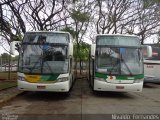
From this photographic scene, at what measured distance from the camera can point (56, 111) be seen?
13312mm

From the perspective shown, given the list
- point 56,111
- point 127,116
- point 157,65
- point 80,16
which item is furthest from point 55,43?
point 80,16

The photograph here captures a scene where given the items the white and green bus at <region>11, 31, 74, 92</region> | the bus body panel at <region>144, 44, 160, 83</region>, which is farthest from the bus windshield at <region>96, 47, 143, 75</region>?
the bus body panel at <region>144, 44, 160, 83</region>

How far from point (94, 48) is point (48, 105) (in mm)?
4756

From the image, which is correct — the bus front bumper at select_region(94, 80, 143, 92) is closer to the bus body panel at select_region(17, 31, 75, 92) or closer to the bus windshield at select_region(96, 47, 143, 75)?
the bus windshield at select_region(96, 47, 143, 75)

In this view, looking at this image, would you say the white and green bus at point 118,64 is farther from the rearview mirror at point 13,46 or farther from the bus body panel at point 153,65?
the bus body panel at point 153,65

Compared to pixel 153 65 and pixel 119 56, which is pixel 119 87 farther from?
pixel 153 65

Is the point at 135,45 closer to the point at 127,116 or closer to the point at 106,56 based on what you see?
the point at 106,56

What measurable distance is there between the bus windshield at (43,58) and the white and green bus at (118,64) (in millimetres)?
1984

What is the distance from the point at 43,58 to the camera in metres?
17.4

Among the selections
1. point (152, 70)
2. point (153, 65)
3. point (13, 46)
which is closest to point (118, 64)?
point (13, 46)

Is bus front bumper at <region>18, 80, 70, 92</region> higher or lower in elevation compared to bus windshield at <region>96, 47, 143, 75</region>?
lower

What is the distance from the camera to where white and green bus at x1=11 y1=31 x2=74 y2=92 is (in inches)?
671

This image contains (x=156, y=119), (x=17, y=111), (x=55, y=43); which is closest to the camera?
(x=156, y=119)

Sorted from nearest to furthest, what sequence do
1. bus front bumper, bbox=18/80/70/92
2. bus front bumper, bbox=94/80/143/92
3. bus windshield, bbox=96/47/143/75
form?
1. bus front bumper, bbox=18/80/70/92
2. bus front bumper, bbox=94/80/143/92
3. bus windshield, bbox=96/47/143/75
